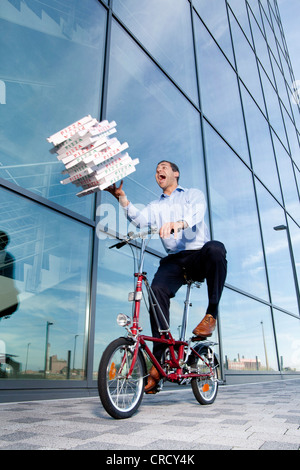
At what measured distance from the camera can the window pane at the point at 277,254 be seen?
913cm

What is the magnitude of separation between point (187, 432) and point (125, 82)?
14.4 ft

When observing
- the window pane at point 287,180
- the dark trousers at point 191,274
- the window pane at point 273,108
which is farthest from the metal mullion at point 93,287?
the window pane at point 273,108

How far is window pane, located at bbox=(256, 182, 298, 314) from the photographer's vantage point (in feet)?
30.0

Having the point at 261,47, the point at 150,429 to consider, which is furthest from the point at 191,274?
the point at 261,47

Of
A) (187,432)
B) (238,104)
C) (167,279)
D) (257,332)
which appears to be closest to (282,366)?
(257,332)

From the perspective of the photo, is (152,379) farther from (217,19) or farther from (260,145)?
(260,145)

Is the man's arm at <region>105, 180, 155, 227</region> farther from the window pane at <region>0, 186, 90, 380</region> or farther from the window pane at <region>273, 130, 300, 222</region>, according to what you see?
the window pane at <region>273, 130, 300, 222</region>

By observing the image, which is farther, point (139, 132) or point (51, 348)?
point (139, 132)

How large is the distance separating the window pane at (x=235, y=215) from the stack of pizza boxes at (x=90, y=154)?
445 cm

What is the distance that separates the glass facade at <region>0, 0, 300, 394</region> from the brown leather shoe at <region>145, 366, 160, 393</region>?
106cm

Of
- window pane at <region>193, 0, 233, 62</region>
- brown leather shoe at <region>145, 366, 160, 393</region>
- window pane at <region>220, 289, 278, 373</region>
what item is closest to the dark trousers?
brown leather shoe at <region>145, 366, 160, 393</region>

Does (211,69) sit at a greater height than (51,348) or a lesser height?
greater
